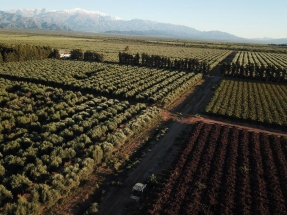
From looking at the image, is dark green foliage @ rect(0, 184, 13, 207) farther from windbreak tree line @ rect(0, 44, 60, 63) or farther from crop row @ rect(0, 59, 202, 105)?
windbreak tree line @ rect(0, 44, 60, 63)

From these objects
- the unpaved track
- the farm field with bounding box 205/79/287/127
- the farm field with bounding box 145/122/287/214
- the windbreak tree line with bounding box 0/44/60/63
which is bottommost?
the unpaved track

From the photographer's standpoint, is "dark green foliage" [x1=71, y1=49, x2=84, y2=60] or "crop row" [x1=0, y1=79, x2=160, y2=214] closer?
"crop row" [x1=0, y1=79, x2=160, y2=214]

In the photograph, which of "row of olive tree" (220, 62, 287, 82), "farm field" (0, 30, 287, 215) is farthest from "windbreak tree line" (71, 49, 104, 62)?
"farm field" (0, 30, 287, 215)

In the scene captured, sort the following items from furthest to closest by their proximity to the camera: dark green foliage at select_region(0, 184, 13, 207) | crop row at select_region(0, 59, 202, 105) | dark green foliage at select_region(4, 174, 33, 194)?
crop row at select_region(0, 59, 202, 105)
dark green foliage at select_region(4, 174, 33, 194)
dark green foliage at select_region(0, 184, 13, 207)

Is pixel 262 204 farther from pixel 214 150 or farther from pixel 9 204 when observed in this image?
pixel 9 204

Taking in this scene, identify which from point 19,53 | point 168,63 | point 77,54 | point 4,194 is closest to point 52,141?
point 4,194

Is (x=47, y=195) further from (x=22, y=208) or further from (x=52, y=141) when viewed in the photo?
(x=52, y=141)

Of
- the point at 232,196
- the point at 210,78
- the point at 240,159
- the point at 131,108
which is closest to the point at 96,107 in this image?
the point at 131,108
